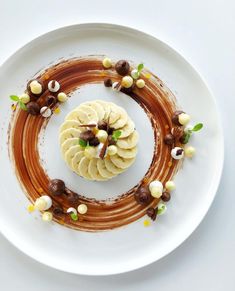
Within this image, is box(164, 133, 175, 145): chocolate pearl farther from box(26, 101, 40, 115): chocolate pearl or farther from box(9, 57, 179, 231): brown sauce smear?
box(26, 101, 40, 115): chocolate pearl


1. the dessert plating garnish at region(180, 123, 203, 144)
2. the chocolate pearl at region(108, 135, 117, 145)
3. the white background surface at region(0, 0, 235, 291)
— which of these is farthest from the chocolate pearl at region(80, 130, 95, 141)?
the white background surface at region(0, 0, 235, 291)

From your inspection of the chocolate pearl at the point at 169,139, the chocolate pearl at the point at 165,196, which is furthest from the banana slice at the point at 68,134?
the chocolate pearl at the point at 165,196

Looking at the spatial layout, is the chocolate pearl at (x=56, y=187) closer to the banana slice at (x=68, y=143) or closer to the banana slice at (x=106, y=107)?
the banana slice at (x=68, y=143)

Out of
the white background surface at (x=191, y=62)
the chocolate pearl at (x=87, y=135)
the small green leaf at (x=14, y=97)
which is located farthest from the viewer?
the white background surface at (x=191, y=62)

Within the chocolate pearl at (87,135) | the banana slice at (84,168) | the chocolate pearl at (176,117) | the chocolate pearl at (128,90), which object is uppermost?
the chocolate pearl at (176,117)

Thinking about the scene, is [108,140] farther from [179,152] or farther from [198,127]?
[198,127]

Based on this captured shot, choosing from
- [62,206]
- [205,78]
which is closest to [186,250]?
[62,206]

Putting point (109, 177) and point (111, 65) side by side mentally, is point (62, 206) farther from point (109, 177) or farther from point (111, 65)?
point (111, 65)

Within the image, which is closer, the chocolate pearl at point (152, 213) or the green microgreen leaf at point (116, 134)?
the green microgreen leaf at point (116, 134)
